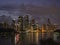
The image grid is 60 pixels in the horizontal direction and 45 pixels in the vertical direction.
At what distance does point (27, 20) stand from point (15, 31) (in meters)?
0.44

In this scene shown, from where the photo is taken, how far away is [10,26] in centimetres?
388

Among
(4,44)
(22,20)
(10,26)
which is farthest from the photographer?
(4,44)

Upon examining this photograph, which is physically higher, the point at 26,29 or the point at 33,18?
the point at 33,18

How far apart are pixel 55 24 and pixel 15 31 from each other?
1.05 metres

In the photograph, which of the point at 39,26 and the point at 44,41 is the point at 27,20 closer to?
the point at 39,26

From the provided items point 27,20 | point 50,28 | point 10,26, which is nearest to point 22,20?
point 27,20

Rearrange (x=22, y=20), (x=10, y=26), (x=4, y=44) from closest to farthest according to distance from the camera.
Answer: (x=10, y=26) → (x=22, y=20) → (x=4, y=44)

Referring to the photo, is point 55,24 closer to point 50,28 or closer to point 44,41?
point 50,28

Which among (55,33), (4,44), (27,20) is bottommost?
(4,44)

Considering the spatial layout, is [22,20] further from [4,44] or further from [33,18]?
[4,44]

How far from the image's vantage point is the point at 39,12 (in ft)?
13.5

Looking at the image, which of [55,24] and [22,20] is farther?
[22,20]

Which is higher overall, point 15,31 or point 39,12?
point 39,12

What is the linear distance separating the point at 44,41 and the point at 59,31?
549mm
